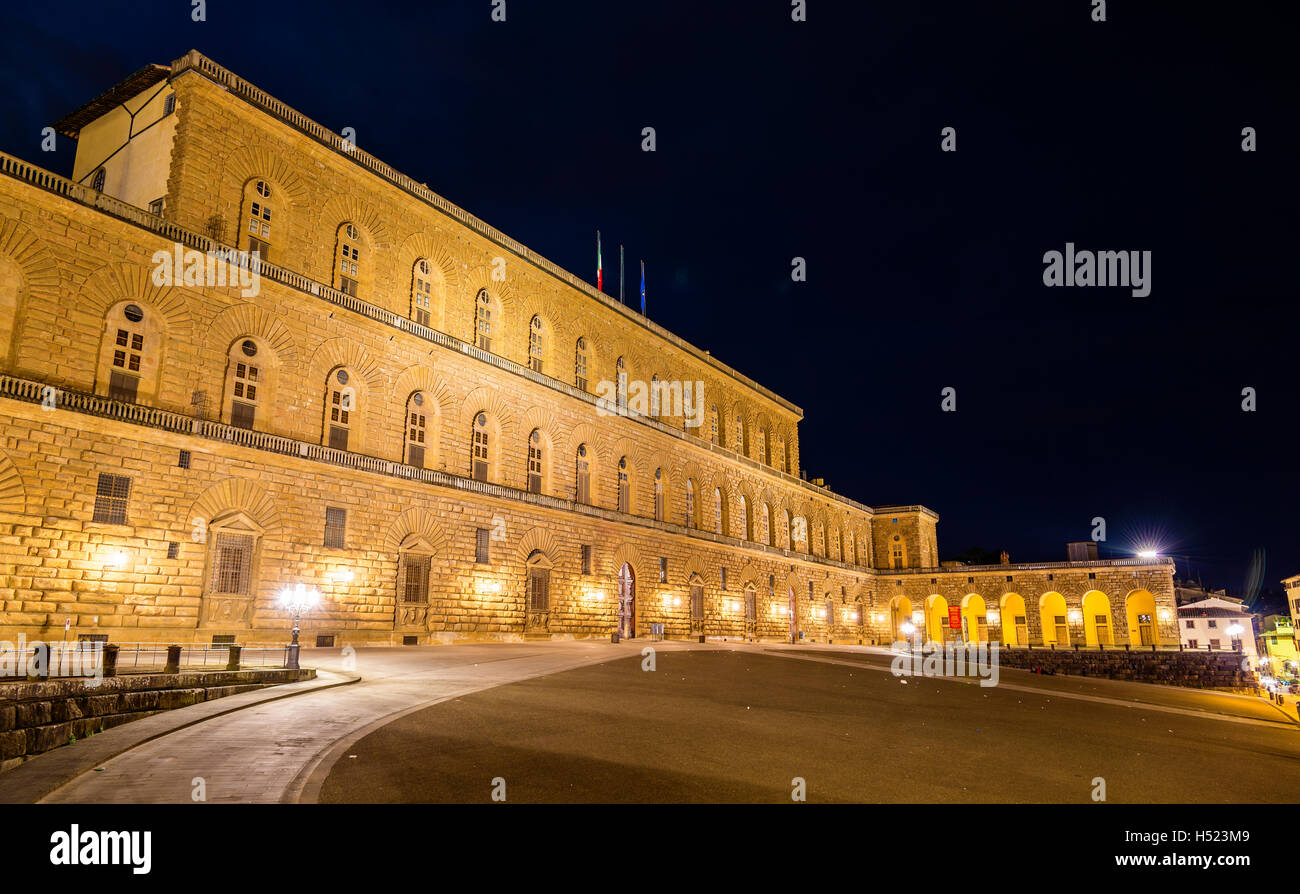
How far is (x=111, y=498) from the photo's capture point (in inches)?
750

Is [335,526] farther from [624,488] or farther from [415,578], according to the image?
[624,488]

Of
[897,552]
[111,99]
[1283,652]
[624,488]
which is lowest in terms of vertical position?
[1283,652]

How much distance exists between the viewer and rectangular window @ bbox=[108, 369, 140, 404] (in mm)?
19781

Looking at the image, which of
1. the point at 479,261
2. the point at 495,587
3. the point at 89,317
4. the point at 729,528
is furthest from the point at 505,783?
the point at 729,528

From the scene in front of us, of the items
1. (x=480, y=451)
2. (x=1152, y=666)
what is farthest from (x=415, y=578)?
(x=1152, y=666)

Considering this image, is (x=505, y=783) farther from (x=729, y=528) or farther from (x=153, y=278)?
(x=729, y=528)

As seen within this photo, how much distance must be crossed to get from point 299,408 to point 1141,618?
58.8 meters

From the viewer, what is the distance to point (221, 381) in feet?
72.4

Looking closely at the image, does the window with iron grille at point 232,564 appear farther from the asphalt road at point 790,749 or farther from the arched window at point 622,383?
the arched window at point 622,383

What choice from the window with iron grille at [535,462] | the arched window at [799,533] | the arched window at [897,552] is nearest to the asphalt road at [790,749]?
the window with iron grille at [535,462]

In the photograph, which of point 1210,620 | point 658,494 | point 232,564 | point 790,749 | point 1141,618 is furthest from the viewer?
point 1210,620

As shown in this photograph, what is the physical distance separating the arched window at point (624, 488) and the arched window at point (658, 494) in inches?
109

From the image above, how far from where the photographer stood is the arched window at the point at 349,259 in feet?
88.1
